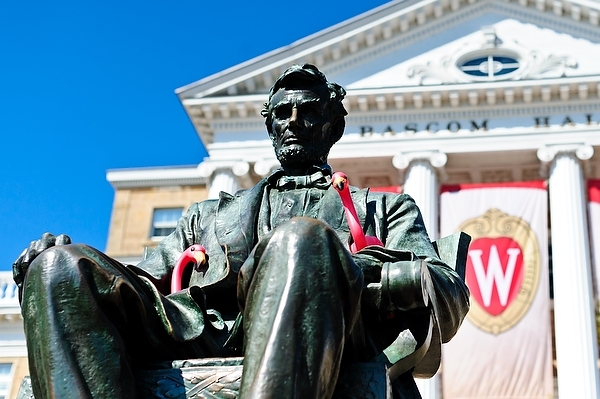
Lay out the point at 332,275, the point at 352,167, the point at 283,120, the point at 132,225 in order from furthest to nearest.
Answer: the point at 132,225 → the point at 352,167 → the point at 283,120 → the point at 332,275

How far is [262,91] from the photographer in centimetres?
2595

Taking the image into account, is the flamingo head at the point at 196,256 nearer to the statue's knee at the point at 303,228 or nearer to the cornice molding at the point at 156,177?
the statue's knee at the point at 303,228

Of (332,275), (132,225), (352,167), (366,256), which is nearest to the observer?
(332,275)

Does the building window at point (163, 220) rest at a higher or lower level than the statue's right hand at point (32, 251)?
higher

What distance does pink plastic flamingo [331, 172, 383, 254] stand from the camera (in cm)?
267

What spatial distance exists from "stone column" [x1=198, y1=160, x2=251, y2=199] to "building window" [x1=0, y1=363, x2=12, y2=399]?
6928 mm

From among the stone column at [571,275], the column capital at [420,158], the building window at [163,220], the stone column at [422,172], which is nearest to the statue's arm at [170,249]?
the stone column at [571,275]

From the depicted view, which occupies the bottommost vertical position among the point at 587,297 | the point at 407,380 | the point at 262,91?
the point at 407,380

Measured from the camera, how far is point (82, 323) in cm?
216

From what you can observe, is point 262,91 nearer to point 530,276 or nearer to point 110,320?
point 530,276

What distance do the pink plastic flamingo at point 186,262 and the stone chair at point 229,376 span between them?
17.0 inches

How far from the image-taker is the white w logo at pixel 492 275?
20.0m

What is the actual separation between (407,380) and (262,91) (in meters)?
23.6

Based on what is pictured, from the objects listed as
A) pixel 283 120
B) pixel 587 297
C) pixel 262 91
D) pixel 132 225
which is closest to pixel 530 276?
pixel 587 297
